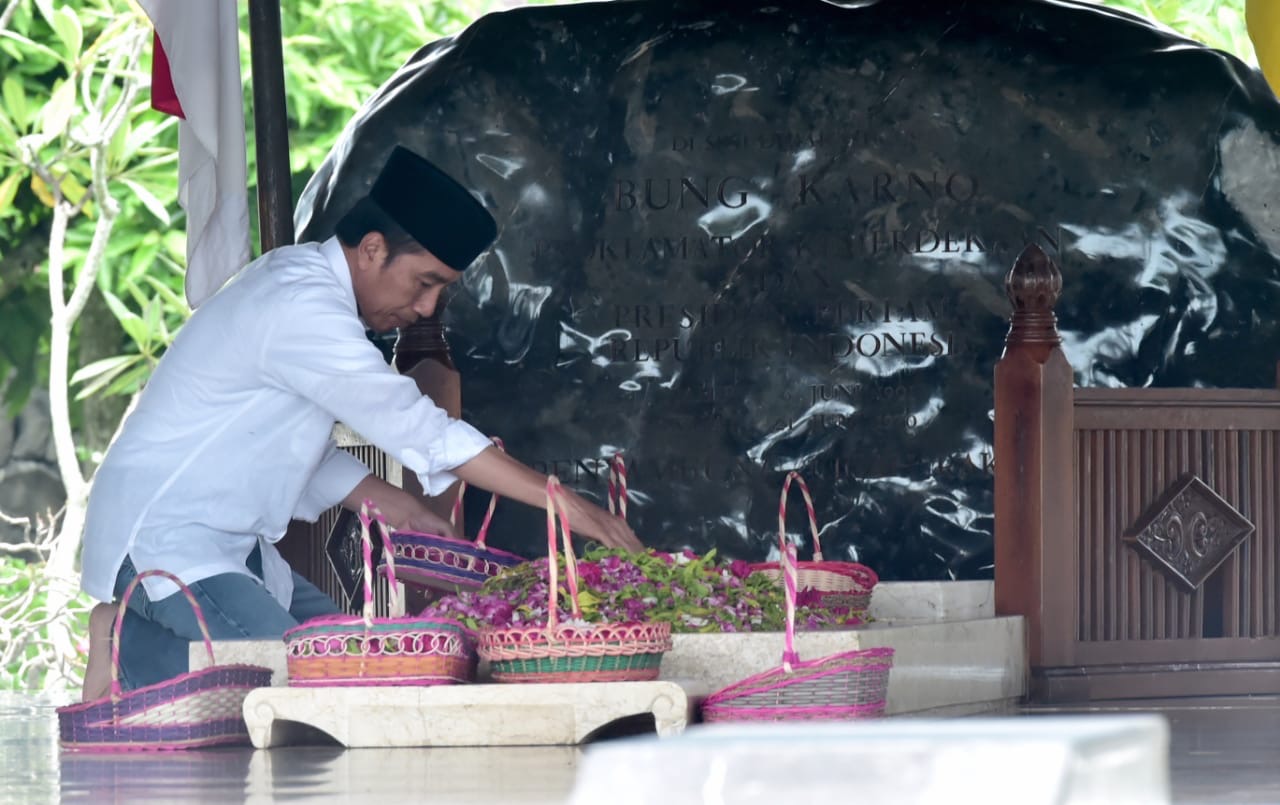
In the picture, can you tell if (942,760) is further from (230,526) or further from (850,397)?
(850,397)

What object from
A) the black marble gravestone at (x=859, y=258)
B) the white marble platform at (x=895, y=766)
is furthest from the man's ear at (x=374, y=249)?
the white marble platform at (x=895, y=766)

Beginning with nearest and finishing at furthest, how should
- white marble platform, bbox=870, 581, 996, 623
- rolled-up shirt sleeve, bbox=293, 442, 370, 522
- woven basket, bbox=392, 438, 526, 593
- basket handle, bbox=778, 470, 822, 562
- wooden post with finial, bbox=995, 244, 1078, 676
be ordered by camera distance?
basket handle, bbox=778, 470, 822, 562
woven basket, bbox=392, 438, 526, 593
rolled-up shirt sleeve, bbox=293, 442, 370, 522
wooden post with finial, bbox=995, 244, 1078, 676
white marble platform, bbox=870, 581, 996, 623

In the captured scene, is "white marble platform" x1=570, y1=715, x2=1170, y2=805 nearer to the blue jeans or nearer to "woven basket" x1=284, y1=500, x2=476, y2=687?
"woven basket" x1=284, y1=500, x2=476, y2=687

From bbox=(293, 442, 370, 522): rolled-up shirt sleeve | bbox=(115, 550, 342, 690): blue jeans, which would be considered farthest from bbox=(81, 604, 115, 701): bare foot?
bbox=(293, 442, 370, 522): rolled-up shirt sleeve

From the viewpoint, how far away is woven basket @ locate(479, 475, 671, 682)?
4402 mm

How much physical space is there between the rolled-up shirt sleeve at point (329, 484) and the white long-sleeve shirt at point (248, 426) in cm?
35

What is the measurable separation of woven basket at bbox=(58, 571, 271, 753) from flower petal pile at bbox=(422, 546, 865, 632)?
518mm

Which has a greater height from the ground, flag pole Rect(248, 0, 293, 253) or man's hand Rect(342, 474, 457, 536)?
flag pole Rect(248, 0, 293, 253)

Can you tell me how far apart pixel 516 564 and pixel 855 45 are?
2333mm

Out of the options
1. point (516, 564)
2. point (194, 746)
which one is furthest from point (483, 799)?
point (516, 564)

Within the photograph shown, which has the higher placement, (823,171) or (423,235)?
(823,171)

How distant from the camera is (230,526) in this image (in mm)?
5098

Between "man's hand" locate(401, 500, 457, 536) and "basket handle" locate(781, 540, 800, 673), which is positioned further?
"man's hand" locate(401, 500, 457, 536)

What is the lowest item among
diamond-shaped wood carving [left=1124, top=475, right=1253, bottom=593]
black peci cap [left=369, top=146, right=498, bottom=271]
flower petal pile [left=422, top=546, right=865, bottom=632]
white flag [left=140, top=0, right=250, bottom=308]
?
flower petal pile [left=422, top=546, right=865, bottom=632]
